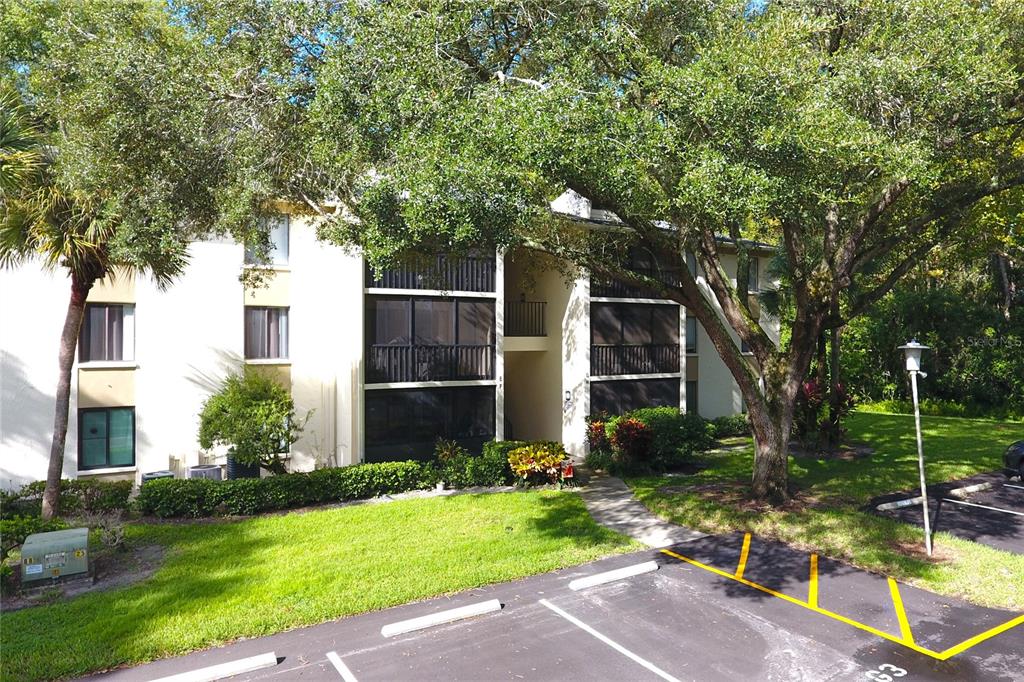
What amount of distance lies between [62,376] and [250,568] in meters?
5.59

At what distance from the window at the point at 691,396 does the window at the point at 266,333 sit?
597 inches

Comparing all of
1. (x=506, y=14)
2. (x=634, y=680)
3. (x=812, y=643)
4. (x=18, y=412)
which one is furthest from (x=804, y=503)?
(x=18, y=412)

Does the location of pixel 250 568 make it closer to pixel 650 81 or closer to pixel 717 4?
pixel 650 81

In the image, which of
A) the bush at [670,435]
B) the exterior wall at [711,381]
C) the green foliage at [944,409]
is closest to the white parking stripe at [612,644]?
the bush at [670,435]

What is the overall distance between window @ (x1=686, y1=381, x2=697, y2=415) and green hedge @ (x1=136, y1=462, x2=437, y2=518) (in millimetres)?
12548

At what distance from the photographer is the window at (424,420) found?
17469 mm

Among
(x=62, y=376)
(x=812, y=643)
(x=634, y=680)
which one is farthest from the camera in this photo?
(x=62, y=376)

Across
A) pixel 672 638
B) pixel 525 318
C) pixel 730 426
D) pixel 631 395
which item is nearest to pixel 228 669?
pixel 672 638

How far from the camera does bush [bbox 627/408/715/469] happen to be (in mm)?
17922

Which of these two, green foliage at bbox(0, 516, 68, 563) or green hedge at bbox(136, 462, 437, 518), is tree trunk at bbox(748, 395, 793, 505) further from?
green foliage at bbox(0, 516, 68, 563)

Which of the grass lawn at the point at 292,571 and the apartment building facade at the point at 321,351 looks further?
the apartment building facade at the point at 321,351

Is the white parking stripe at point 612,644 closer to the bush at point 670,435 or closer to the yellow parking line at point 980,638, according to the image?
the yellow parking line at point 980,638

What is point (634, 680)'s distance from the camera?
22.6ft

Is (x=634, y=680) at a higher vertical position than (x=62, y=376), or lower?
lower
